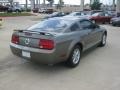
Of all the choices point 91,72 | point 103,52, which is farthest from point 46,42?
point 103,52

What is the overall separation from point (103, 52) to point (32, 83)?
12.7 ft

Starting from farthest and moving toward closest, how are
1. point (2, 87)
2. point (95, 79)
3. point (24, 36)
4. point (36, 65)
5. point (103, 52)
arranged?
point (103, 52), point (36, 65), point (24, 36), point (95, 79), point (2, 87)

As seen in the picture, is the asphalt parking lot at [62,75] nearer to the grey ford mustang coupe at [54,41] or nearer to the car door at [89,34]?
the grey ford mustang coupe at [54,41]

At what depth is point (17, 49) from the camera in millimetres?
6203

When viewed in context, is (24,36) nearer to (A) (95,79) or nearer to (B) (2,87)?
(B) (2,87)

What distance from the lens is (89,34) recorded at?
748 cm

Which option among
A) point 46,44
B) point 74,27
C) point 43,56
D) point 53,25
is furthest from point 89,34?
point 43,56

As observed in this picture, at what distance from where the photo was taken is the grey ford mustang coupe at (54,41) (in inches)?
223

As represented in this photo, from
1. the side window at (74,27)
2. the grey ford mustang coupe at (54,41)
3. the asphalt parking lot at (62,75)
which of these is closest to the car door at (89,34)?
the grey ford mustang coupe at (54,41)

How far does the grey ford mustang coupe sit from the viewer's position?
18.5 ft

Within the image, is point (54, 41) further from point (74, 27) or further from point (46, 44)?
point (74, 27)

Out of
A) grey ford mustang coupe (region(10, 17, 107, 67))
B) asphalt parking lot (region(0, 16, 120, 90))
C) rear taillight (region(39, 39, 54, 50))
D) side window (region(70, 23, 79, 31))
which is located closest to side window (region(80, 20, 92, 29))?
grey ford mustang coupe (region(10, 17, 107, 67))

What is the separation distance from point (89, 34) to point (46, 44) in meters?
2.29

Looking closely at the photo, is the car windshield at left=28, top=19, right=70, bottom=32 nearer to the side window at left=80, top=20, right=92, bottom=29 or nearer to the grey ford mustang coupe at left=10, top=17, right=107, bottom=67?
the grey ford mustang coupe at left=10, top=17, right=107, bottom=67
